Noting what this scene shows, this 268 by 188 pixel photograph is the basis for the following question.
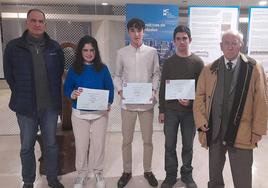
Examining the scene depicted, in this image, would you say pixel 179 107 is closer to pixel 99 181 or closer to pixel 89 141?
pixel 89 141

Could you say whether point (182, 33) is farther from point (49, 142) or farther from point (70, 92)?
point (49, 142)

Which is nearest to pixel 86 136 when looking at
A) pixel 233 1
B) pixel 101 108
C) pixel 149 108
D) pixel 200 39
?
pixel 101 108

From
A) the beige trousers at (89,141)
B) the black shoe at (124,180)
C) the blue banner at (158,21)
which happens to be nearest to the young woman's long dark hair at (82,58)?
the beige trousers at (89,141)

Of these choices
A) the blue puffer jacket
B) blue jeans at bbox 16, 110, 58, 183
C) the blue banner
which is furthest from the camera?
the blue banner

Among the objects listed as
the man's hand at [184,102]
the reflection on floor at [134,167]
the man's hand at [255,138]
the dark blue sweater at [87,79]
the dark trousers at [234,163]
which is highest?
the dark blue sweater at [87,79]

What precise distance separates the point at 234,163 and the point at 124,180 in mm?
1143

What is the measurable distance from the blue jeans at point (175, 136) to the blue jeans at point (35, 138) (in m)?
1.02

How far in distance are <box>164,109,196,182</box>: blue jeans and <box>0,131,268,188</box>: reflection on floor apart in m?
0.24

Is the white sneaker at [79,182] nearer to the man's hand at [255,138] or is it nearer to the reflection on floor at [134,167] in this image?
the reflection on floor at [134,167]

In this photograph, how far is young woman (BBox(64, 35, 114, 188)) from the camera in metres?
2.34

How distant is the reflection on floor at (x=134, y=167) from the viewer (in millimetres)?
2760

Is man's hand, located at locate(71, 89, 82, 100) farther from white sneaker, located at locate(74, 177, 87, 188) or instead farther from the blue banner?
the blue banner

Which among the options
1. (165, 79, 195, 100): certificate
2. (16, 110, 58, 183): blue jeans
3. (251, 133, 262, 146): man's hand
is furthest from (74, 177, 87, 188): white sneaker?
(251, 133, 262, 146): man's hand

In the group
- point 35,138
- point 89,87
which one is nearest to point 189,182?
point 89,87
